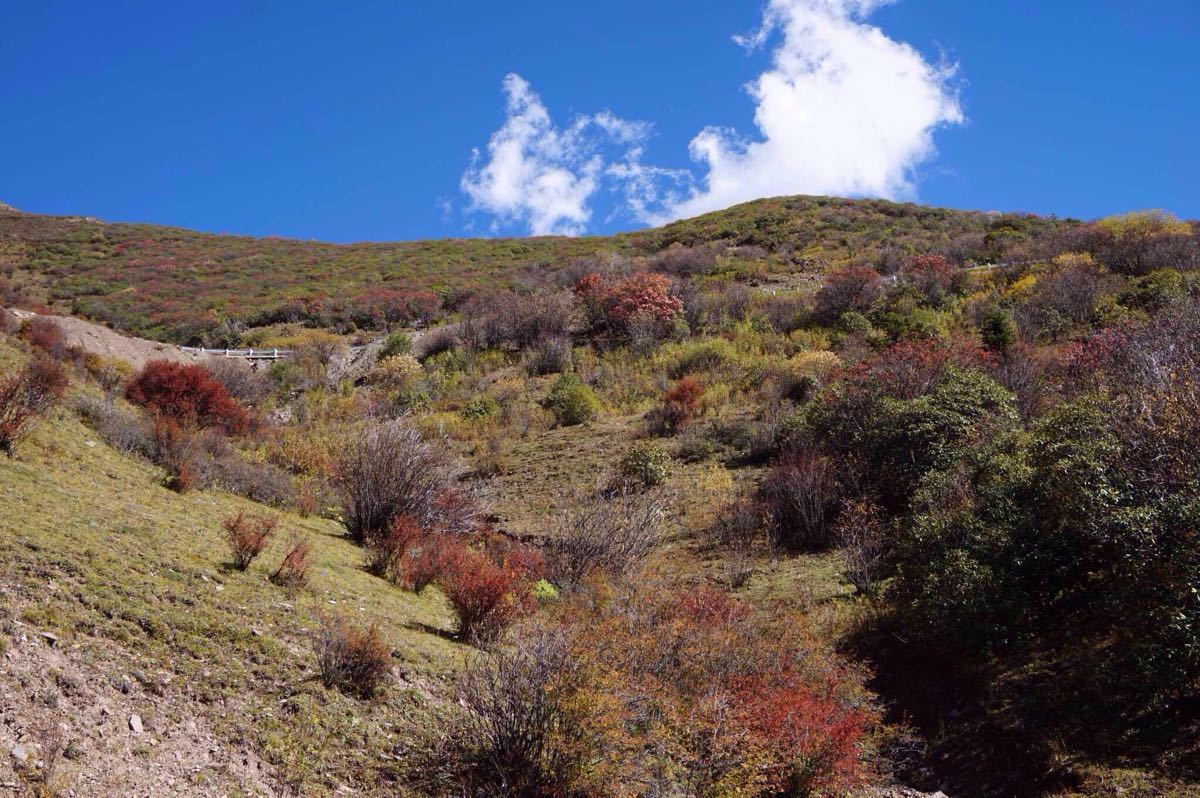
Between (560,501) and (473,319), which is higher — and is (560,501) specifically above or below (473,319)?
below

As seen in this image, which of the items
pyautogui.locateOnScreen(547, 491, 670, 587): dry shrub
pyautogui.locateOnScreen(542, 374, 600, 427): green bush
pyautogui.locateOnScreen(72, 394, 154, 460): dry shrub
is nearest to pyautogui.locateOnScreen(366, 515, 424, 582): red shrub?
pyautogui.locateOnScreen(547, 491, 670, 587): dry shrub

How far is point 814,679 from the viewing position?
24.6 feet

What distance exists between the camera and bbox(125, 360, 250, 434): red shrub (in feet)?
50.6

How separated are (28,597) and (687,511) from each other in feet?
35.1

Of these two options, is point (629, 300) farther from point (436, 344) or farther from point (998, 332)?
point (998, 332)

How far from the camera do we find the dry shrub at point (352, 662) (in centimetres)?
590

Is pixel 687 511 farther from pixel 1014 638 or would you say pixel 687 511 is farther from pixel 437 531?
pixel 1014 638

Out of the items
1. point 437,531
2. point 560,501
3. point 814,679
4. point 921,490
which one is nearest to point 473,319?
point 560,501

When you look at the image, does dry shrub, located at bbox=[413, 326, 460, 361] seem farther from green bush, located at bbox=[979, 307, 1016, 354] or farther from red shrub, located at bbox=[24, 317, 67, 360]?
green bush, located at bbox=[979, 307, 1016, 354]

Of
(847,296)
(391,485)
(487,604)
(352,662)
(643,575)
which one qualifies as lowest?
Result: (352,662)

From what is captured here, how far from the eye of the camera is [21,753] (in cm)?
409

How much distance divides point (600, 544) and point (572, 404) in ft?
34.9

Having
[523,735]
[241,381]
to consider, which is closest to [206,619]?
[523,735]

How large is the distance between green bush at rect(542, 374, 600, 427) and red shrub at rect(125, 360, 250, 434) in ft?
25.7
